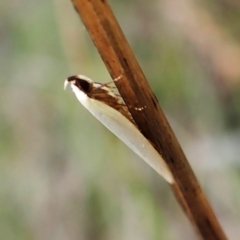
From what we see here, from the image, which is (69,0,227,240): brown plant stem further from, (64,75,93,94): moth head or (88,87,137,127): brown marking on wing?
(64,75,93,94): moth head

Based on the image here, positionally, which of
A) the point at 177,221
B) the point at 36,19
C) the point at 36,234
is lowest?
the point at 177,221

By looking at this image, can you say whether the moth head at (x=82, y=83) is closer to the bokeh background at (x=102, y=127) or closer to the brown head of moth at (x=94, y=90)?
the brown head of moth at (x=94, y=90)

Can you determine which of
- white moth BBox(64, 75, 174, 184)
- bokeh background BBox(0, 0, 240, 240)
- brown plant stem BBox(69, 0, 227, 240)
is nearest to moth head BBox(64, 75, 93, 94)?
white moth BBox(64, 75, 174, 184)

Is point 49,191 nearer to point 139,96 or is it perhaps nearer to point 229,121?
point 229,121

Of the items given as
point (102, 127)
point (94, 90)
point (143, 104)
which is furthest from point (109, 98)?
point (102, 127)

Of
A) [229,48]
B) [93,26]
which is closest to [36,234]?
[229,48]
